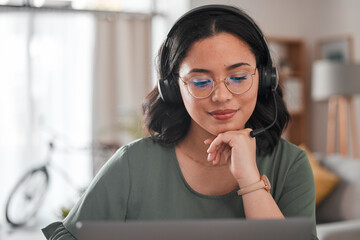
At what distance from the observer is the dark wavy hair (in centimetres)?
105

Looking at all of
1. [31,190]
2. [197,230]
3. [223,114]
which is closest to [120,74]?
[31,190]

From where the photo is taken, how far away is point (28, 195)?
158 inches

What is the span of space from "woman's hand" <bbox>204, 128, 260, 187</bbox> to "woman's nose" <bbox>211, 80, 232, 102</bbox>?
3.8 inches

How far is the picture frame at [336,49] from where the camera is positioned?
4824 mm

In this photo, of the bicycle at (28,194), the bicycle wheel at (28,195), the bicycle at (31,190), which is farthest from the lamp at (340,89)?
the bicycle wheel at (28,195)

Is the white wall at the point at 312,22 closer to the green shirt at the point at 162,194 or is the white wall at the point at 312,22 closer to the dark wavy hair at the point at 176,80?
the dark wavy hair at the point at 176,80

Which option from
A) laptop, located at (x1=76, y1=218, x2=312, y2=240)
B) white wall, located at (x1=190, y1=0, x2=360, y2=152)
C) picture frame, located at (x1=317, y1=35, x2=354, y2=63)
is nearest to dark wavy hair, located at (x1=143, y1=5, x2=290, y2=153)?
laptop, located at (x1=76, y1=218, x2=312, y2=240)

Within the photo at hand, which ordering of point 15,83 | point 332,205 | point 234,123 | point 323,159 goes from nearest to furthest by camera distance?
1. point 234,123
2. point 332,205
3. point 323,159
4. point 15,83

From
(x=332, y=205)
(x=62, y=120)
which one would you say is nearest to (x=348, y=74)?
(x=332, y=205)

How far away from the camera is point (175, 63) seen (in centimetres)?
110

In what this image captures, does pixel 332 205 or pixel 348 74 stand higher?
pixel 348 74

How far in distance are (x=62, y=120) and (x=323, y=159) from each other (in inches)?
108

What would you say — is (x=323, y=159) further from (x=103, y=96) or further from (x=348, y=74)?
(x=103, y=96)

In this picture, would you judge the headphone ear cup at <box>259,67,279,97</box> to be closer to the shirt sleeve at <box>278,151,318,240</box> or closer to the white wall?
the shirt sleeve at <box>278,151,318,240</box>
